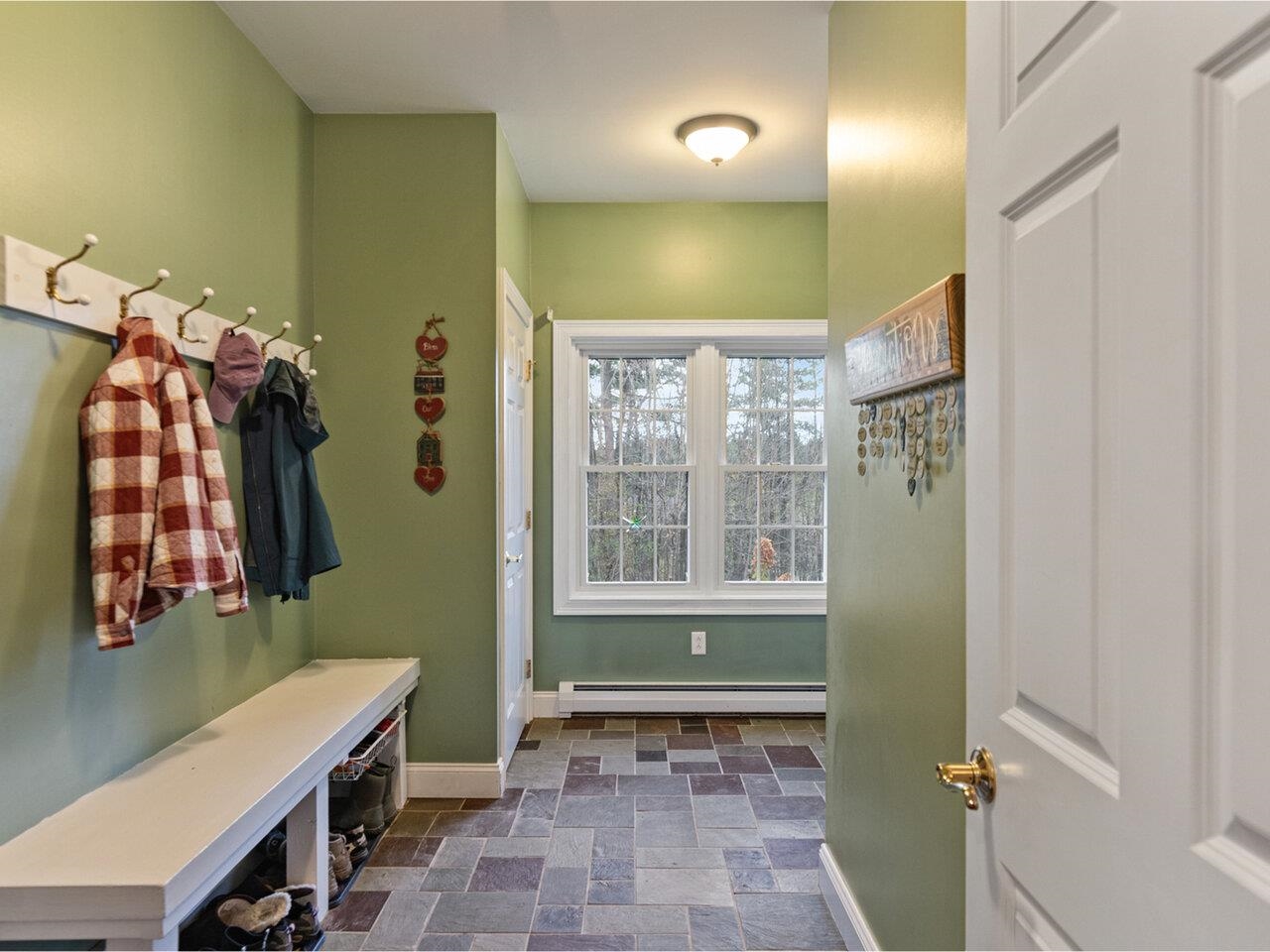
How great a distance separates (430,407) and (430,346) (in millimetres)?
249

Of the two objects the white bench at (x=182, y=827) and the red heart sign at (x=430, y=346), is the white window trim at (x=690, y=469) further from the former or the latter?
the white bench at (x=182, y=827)

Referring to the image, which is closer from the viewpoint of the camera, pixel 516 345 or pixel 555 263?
pixel 516 345

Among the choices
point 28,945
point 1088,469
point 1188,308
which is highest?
point 1188,308

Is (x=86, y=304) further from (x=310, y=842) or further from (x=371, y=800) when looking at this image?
(x=371, y=800)

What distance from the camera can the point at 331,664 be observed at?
8.89 ft

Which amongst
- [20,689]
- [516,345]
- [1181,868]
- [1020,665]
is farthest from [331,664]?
[1181,868]

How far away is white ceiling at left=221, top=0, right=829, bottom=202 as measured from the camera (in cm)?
219

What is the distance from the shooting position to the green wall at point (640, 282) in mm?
3717

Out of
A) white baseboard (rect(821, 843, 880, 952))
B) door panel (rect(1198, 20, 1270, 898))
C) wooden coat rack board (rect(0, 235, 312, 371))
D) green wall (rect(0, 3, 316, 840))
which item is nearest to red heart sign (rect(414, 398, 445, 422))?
green wall (rect(0, 3, 316, 840))

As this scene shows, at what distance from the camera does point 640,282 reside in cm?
373

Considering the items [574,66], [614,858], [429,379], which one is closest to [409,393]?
[429,379]

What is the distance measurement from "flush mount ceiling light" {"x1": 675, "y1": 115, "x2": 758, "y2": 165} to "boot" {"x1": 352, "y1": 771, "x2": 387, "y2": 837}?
9.35ft

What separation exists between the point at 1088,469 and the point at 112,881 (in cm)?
174

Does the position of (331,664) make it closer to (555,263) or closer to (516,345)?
(516,345)
